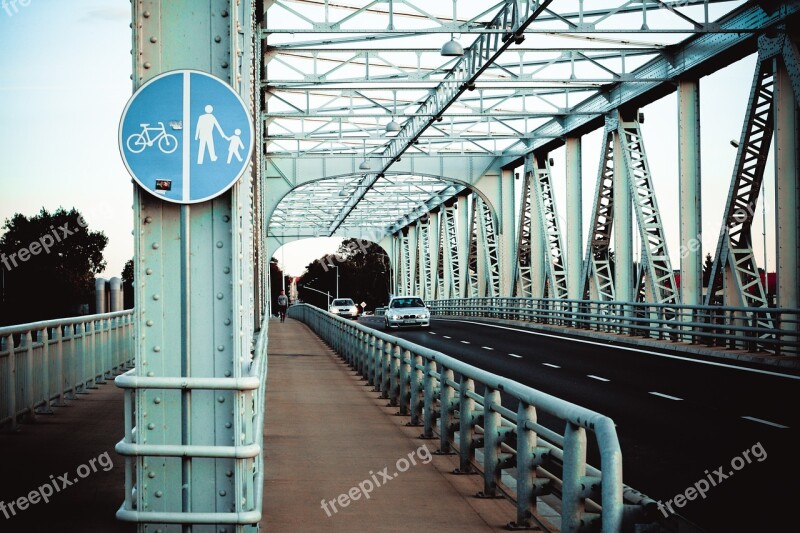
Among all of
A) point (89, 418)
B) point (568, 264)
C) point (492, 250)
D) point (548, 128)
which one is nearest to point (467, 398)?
point (89, 418)

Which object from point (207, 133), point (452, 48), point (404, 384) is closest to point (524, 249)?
point (452, 48)

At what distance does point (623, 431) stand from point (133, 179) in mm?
7618

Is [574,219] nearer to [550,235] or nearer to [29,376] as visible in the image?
[550,235]

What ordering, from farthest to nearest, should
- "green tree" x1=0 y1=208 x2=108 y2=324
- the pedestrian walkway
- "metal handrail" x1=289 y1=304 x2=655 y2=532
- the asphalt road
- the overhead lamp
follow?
"green tree" x1=0 y1=208 x2=108 y2=324, the overhead lamp, the asphalt road, the pedestrian walkway, "metal handrail" x1=289 y1=304 x2=655 y2=532

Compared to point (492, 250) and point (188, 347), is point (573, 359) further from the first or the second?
point (492, 250)

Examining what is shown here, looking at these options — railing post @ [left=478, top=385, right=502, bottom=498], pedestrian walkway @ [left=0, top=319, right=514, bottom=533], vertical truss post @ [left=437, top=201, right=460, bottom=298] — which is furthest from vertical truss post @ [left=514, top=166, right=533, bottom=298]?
railing post @ [left=478, top=385, right=502, bottom=498]

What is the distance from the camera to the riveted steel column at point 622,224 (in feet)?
98.1

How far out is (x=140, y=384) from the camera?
6.10 metres

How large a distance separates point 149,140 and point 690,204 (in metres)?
20.9

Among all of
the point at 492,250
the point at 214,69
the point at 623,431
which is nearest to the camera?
the point at 214,69

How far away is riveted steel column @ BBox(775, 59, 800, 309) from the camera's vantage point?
776 inches

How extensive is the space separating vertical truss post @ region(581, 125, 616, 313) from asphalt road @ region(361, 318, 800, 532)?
21.2 ft

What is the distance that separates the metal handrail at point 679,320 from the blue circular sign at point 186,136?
15.1 metres

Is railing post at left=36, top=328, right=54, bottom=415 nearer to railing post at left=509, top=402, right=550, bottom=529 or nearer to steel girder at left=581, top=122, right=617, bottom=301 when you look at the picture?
railing post at left=509, top=402, right=550, bottom=529
